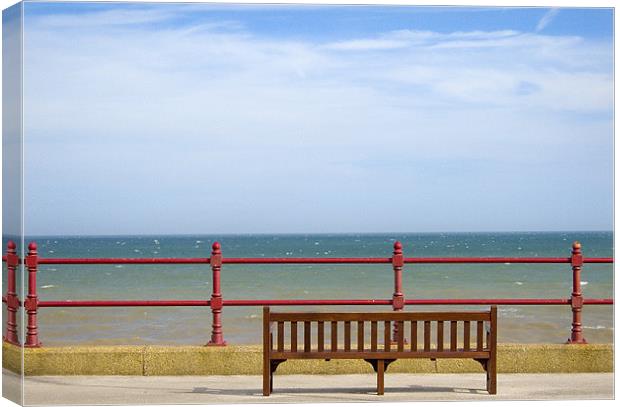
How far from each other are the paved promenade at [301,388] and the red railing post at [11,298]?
0.24 metres

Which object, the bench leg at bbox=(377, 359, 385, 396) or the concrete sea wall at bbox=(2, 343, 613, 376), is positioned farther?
the concrete sea wall at bbox=(2, 343, 613, 376)

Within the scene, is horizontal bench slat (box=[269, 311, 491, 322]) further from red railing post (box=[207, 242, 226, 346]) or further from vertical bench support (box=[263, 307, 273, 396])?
red railing post (box=[207, 242, 226, 346])

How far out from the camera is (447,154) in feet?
131

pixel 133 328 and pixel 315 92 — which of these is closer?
pixel 133 328

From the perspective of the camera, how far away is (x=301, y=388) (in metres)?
8.07

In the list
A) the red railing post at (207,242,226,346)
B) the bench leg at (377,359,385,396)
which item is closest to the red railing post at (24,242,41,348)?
the red railing post at (207,242,226,346)

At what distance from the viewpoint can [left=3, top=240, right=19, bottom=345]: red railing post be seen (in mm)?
7496

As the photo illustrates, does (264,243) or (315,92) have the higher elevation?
(315,92)

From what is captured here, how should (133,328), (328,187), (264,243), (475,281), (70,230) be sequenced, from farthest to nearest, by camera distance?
(264,243)
(328,187)
(475,281)
(133,328)
(70,230)

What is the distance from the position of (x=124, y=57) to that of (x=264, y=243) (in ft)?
61.2

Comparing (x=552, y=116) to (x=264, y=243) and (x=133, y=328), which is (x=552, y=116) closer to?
(x=133, y=328)

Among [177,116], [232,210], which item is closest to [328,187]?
[232,210]

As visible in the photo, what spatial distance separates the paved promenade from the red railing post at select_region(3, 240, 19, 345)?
236mm

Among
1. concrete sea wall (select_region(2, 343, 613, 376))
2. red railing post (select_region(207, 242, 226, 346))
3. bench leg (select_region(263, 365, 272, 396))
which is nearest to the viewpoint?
bench leg (select_region(263, 365, 272, 396))
